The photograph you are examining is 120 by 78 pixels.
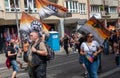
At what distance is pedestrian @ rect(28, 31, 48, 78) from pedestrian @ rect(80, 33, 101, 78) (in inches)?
87.9

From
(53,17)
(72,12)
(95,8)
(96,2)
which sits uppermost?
(96,2)

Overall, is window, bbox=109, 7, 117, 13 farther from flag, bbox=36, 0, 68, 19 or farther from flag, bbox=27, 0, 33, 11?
flag, bbox=36, 0, 68, 19

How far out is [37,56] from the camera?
28.9 ft

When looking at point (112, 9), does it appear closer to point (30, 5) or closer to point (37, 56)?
point (30, 5)

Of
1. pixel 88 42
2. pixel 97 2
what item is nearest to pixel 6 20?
pixel 97 2

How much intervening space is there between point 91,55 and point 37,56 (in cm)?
250

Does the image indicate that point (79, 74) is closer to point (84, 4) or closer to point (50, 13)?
point (50, 13)

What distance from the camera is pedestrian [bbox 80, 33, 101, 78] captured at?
10805mm

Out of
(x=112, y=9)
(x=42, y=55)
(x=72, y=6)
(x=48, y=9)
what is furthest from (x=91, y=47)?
(x=112, y=9)

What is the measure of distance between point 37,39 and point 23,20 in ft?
28.8

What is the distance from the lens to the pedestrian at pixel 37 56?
876cm

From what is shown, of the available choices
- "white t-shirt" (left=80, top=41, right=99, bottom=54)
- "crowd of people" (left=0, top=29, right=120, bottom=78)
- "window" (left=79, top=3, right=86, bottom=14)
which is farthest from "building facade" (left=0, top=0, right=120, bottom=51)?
"white t-shirt" (left=80, top=41, right=99, bottom=54)

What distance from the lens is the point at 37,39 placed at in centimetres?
887

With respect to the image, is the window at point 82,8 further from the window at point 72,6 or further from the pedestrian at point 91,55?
the pedestrian at point 91,55
